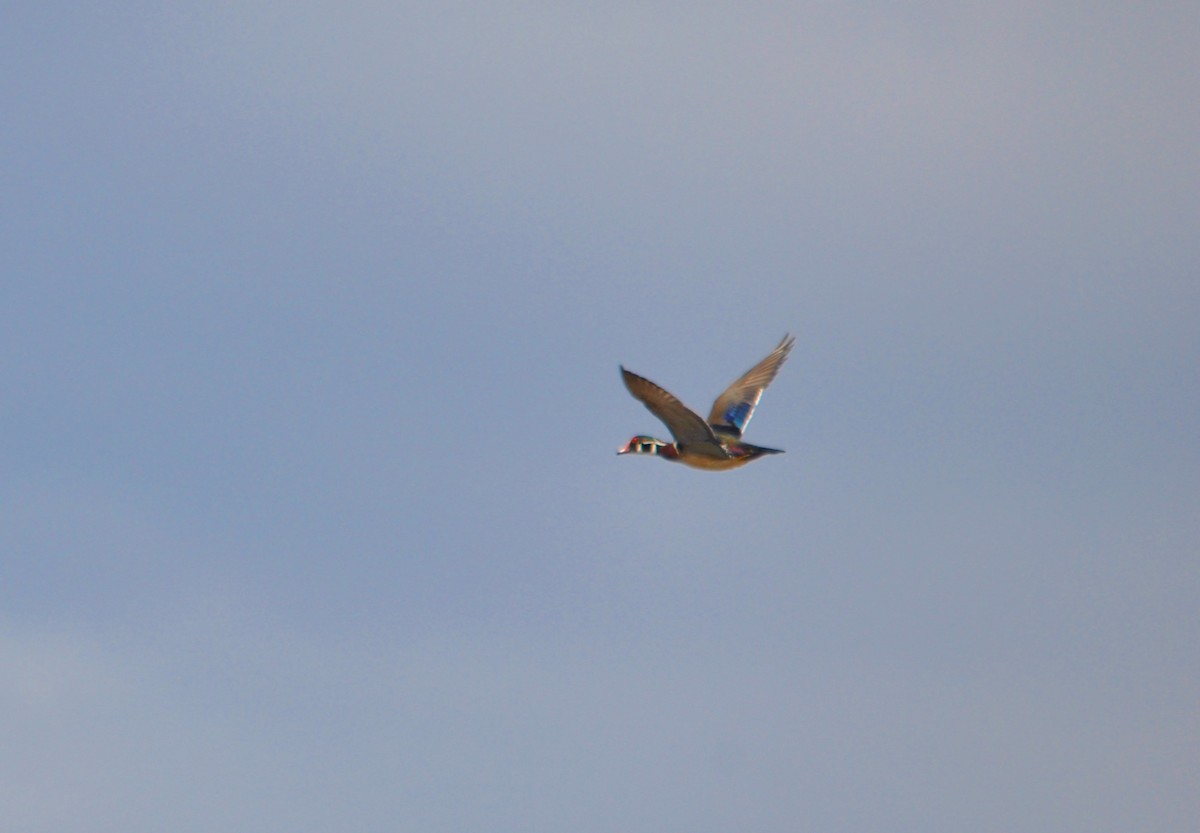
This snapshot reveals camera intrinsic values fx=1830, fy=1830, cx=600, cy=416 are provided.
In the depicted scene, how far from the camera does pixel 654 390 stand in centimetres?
4591

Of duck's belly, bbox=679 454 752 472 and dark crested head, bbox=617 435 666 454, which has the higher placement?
dark crested head, bbox=617 435 666 454

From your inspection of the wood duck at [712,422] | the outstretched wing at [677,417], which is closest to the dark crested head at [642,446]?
the wood duck at [712,422]

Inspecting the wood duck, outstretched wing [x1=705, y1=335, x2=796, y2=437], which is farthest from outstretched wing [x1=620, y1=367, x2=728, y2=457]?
outstretched wing [x1=705, y1=335, x2=796, y2=437]

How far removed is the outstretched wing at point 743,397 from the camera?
54.7 m

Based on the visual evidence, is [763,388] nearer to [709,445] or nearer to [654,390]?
[709,445]

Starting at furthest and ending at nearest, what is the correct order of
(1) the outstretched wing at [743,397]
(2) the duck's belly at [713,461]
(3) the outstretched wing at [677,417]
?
(1) the outstretched wing at [743,397], (2) the duck's belly at [713,461], (3) the outstretched wing at [677,417]

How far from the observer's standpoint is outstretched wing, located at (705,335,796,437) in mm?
54719

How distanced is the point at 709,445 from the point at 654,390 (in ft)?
15.5

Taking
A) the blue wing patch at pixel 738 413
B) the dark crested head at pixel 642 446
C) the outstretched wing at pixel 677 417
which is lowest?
the outstretched wing at pixel 677 417

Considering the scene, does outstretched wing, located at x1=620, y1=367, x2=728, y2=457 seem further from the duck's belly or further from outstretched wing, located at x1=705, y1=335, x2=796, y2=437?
outstretched wing, located at x1=705, y1=335, x2=796, y2=437

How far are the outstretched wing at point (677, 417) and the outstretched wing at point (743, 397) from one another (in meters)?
3.46

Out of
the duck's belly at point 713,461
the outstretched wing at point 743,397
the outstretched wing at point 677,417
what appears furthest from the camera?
the outstretched wing at point 743,397

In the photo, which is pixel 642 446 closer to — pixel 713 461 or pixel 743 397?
pixel 713 461

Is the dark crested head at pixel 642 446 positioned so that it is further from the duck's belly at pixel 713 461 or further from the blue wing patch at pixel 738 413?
the blue wing patch at pixel 738 413
